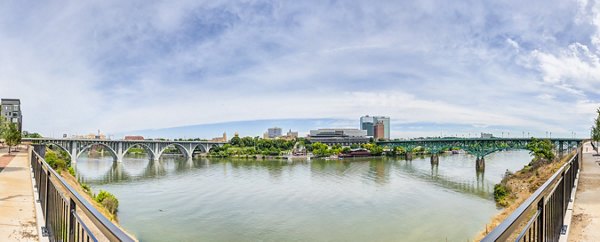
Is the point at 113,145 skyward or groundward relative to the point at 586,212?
groundward

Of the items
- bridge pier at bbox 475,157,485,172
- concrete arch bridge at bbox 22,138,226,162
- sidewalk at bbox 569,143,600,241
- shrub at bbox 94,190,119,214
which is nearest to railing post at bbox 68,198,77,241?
sidewalk at bbox 569,143,600,241

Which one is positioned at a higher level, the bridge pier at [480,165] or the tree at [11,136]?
the tree at [11,136]

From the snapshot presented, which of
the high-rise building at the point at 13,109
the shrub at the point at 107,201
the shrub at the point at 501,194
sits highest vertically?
the high-rise building at the point at 13,109

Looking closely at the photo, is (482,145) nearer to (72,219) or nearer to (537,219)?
(537,219)

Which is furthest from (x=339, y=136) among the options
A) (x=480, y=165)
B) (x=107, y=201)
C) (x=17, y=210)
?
(x=17, y=210)

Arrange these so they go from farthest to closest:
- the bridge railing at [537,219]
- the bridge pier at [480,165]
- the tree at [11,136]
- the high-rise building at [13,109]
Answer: the high-rise building at [13,109] < the bridge pier at [480,165] < the tree at [11,136] < the bridge railing at [537,219]

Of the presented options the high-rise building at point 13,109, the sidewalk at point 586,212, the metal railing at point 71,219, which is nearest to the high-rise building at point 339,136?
the high-rise building at point 13,109

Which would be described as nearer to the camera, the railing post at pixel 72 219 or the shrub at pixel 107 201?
the railing post at pixel 72 219

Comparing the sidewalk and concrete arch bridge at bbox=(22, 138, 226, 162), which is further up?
the sidewalk

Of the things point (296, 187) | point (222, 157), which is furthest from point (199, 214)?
point (222, 157)

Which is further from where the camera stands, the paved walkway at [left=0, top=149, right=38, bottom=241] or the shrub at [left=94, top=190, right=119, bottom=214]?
the shrub at [left=94, top=190, right=119, bottom=214]

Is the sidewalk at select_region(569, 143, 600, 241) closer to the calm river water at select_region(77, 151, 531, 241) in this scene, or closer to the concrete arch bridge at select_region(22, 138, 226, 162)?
the calm river water at select_region(77, 151, 531, 241)

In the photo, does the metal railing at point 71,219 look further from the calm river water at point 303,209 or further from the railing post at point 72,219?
the calm river water at point 303,209

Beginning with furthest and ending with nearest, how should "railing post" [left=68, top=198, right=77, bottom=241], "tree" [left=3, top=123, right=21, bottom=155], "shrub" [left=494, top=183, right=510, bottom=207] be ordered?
"shrub" [left=494, top=183, right=510, bottom=207], "tree" [left=3, top=123, right=21, bottom=155], "railing post" [left=68, top=198, right=77, bottom=241]
